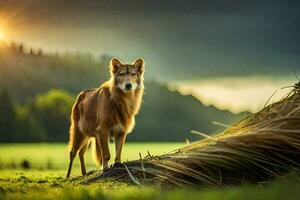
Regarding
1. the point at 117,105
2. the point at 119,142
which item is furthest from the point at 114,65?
the point at 119,142

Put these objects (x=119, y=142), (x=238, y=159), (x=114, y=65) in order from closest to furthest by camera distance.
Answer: (x=238, y=159) < (x=119, y=142) < (x=114, y=65)

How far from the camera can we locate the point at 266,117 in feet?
24.6

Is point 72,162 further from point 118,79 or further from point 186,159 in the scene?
point 186,159

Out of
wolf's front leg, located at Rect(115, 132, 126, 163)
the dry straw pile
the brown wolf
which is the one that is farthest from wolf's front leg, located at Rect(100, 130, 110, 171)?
the dry straw pile

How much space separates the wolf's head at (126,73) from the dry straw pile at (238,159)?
14.6ft

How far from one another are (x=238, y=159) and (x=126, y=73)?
16.5 ft

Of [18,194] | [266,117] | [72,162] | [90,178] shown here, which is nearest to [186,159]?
[266,117]

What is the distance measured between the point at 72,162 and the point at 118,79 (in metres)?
2.06

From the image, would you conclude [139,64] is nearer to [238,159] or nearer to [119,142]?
[119,142]

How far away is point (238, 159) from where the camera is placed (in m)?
6.85

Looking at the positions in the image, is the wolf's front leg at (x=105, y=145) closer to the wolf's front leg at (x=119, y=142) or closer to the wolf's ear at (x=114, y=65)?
the wolf's front leg at (x=119, y=142)

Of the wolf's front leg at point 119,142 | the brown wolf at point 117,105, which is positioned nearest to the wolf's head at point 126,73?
the brown wolf at point 117,105

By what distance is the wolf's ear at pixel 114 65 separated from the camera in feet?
38.3

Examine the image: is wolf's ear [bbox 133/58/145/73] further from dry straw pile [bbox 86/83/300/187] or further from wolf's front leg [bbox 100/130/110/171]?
dry straw pile [bbox 86/83/300/187]
